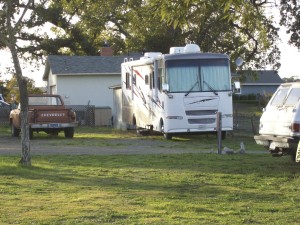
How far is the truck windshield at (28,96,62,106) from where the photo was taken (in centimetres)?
3098

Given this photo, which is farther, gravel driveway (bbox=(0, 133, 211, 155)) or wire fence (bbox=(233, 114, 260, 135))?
wire fence (bbox=(233, 114, 260, 135))

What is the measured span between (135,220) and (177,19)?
139 inches

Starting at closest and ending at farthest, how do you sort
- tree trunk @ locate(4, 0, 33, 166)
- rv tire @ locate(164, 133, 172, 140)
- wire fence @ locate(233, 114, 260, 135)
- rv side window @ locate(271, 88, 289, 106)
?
rv side window @ locate(271, 88, 289, 106), tree trunk @ locate(4, 0, 33, 166), rv tire @ locate(164, 133, 172, 140), wire fence @ locate(233, 114, 260, 135)

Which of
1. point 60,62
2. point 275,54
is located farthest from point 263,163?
point 60,62

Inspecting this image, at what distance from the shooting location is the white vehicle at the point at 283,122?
49.6 ft

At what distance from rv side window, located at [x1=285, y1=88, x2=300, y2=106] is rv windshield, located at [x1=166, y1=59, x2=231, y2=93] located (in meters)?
11.1

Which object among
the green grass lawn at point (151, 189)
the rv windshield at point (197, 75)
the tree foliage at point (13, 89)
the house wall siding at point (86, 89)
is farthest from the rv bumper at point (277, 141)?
the tree foliage at point (13, 89)

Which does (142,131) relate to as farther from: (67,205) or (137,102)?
(67,205)

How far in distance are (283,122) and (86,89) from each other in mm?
33231

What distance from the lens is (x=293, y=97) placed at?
621 inches

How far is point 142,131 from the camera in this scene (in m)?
31.2

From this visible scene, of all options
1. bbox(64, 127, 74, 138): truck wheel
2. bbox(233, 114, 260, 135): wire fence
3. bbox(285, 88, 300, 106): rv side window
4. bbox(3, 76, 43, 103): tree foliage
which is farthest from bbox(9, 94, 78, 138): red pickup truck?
bbox(3, 76, 43, 103): tree foliage

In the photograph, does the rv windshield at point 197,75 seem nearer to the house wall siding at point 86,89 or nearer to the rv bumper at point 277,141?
the rv bumper at point 277,141

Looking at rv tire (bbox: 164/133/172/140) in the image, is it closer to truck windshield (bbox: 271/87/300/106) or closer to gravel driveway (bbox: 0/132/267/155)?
gravel driveway (bbox: 0/132/267/155)
